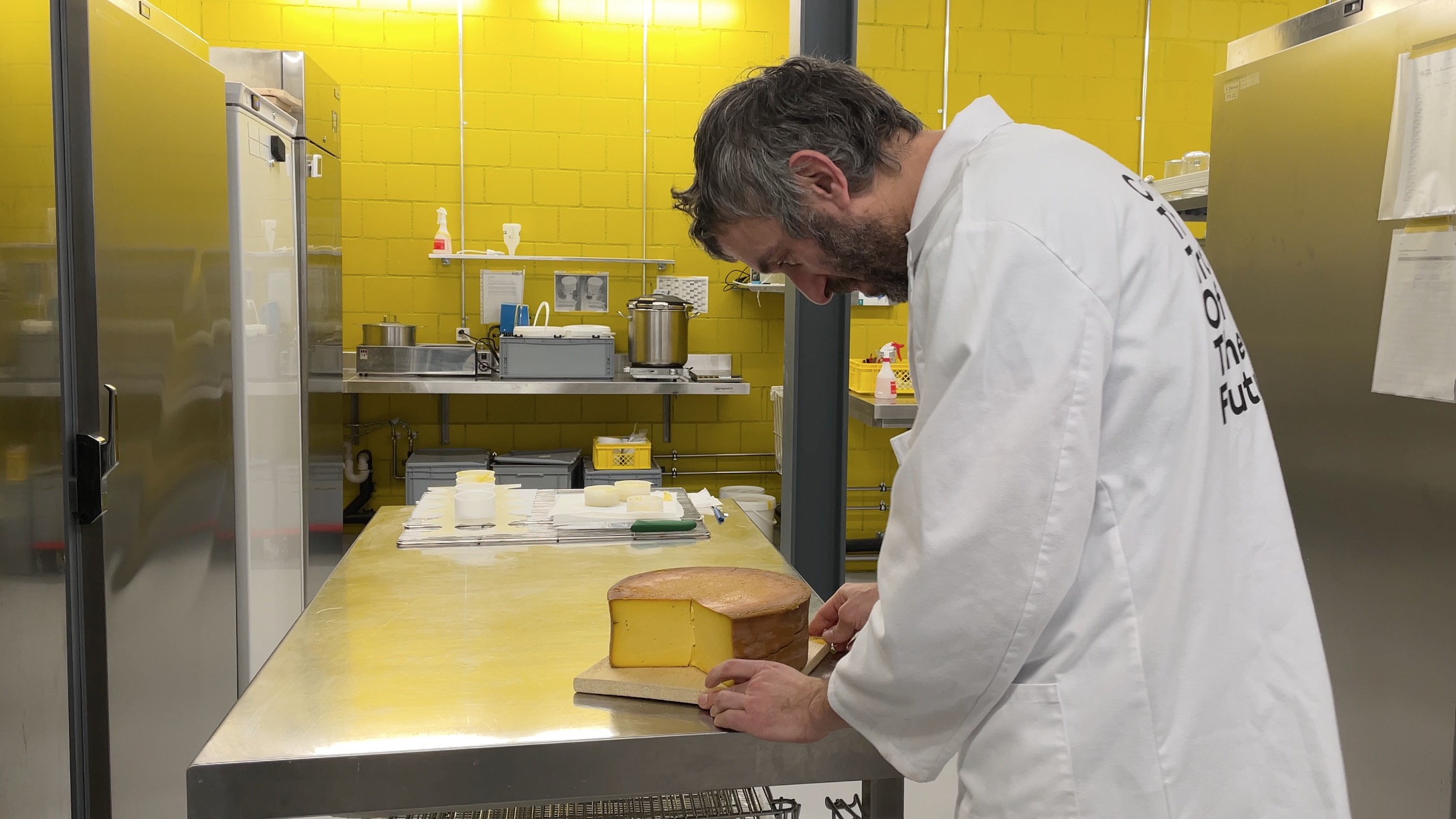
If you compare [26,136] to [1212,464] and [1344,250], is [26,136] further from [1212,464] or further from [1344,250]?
[1344,250]

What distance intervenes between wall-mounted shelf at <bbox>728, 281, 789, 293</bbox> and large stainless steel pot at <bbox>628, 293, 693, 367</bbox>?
0.43m

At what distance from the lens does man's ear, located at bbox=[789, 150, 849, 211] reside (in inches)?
43.4

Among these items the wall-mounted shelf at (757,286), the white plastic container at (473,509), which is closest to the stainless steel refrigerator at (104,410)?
the white plastic container at (473,509)

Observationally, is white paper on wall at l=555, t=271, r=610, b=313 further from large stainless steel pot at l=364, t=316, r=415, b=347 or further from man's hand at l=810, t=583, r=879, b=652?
man's hand at l=810, t=583, r=879, b=652

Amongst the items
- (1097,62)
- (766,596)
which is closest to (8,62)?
(766,596)

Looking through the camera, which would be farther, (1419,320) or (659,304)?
(659,304)

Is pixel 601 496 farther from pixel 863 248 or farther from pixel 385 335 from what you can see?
→ pixel 385 335

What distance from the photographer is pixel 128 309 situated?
217 centimetres

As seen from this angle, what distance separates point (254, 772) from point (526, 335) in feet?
12.5

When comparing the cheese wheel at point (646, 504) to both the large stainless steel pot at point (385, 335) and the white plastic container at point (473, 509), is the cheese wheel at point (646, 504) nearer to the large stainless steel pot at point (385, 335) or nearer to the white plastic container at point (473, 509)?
the white plastic container at point (473, 509)

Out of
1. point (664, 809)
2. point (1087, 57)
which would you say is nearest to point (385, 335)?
point (1087, 57)

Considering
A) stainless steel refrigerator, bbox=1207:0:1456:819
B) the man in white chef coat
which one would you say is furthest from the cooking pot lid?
the man in white chef coat

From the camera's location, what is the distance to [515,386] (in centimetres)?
470

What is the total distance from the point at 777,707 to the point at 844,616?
25cm
